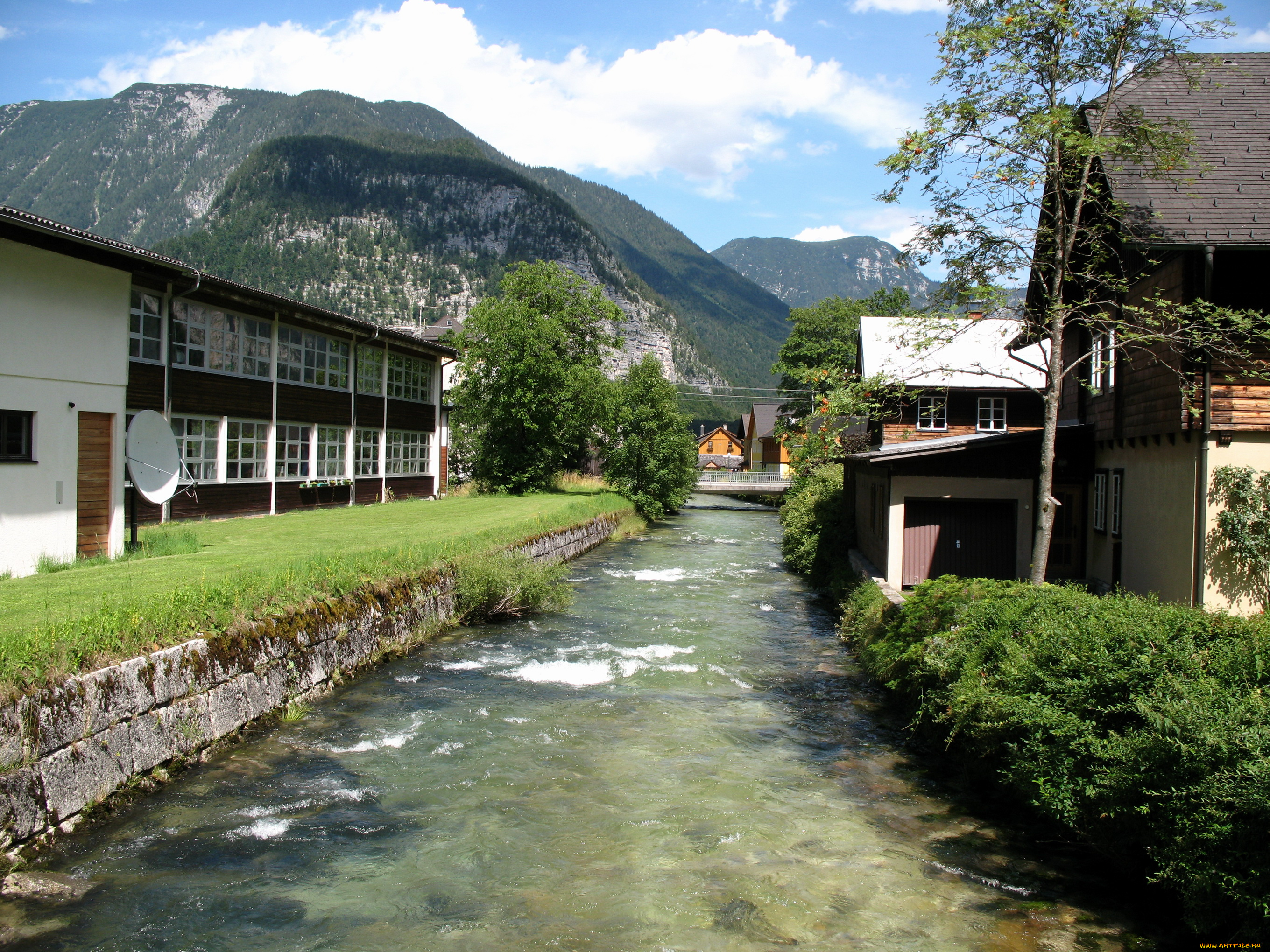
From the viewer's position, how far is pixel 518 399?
38.2 m

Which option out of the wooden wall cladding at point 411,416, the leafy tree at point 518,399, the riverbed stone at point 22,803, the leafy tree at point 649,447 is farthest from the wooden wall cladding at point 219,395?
the leafy tree at point 649,447

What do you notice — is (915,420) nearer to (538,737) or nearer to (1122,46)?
(1122,46)

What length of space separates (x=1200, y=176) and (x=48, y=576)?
17719 millimetres

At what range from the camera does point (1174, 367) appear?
12.5 meters

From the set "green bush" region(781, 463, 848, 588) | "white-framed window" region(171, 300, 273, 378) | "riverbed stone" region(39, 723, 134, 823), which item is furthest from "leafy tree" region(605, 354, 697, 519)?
"riverbed stone" region(39, 723, 134, 823)

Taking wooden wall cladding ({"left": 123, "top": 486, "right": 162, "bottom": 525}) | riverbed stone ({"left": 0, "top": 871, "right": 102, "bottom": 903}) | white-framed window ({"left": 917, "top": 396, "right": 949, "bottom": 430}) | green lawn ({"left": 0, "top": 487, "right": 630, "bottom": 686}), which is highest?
white-framed window ({"left": 917, "top": 396, "right": 949, "bottom": 430})

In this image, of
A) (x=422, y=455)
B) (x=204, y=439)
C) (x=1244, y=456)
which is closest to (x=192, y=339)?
(x=204, y=439)

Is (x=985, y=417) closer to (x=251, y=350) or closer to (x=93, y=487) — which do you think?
(x=251, y=350)

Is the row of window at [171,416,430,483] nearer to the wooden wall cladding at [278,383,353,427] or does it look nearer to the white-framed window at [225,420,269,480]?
the white-framed window at [225,420,269,480]

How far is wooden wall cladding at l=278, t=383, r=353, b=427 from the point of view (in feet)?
87.3

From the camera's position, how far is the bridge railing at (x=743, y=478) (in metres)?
62.9

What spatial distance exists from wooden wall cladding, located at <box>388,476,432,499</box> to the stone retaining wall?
2100 cm

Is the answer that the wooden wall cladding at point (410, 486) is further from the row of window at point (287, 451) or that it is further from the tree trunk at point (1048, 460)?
the tree trunk at point (1048, 460)

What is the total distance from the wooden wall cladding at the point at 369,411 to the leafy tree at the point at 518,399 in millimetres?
6846
